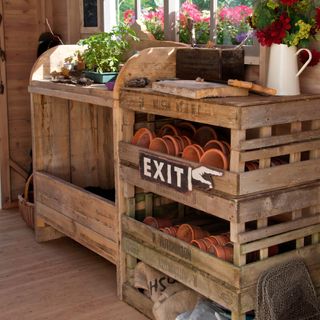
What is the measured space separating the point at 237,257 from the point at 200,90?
0.71 metres

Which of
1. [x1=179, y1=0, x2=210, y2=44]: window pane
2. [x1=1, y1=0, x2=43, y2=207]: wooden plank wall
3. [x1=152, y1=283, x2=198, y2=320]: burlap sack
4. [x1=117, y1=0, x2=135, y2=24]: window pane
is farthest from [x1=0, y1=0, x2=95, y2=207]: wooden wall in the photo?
[x1=152, y1=283, x2=198, y2=320]: burlap sack

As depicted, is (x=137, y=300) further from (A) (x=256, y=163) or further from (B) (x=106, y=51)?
(B) (x=106, y=51)

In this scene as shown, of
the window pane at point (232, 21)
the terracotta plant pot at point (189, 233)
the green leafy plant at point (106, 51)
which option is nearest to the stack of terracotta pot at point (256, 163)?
the terracotta plant pot at point (189, 233)

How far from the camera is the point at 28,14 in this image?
190 inches

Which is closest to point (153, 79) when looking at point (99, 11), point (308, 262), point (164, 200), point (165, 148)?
point (165, 148)

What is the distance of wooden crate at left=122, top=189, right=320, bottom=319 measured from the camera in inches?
98.0

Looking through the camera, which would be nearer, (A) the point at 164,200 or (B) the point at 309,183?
(B) the point at 309,183

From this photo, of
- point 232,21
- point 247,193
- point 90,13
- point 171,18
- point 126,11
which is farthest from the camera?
point 90,13

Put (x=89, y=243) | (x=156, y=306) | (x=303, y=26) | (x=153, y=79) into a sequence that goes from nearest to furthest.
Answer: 1. (x=303, y=26)
2. (x=156, y=306)
3. (x=153, y=79)
4. (x=89, y=243)

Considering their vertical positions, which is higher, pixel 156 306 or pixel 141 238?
pixel 141 238

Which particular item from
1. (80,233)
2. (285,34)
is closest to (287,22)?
(285,34)

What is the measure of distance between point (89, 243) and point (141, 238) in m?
0.58

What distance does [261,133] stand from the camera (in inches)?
97.6

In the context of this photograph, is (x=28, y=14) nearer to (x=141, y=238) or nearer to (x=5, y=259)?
(x=5, y=259)
